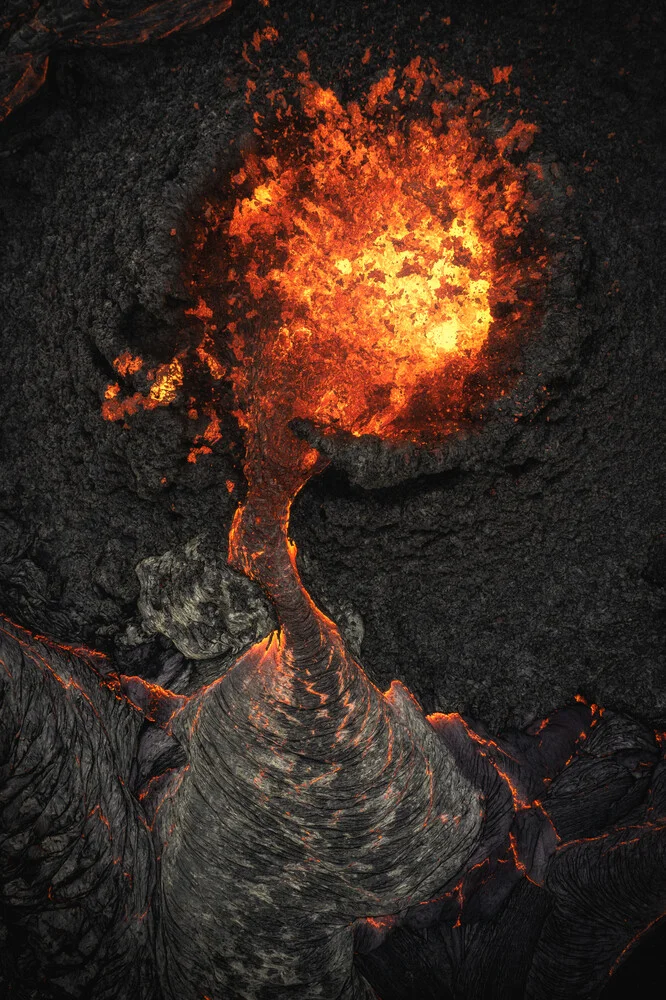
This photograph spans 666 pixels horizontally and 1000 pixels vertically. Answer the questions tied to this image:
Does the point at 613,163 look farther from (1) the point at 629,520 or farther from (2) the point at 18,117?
(2) the point at 18,117

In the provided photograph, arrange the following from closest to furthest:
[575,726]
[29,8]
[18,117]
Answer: [29,8] → [18,117] → [575,726]

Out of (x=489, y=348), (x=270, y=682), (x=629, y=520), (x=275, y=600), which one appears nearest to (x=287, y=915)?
(x=270, y=682)

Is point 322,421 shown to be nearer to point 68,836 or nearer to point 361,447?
point 361,447

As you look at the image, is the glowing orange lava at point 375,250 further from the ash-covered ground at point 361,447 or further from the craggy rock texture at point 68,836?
the craggy rock texture at point 68,836

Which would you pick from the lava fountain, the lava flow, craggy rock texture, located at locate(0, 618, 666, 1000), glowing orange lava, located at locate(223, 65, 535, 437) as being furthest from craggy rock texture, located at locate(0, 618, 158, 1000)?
glowing orange lava, located at locate(223, 65, 535, 437)

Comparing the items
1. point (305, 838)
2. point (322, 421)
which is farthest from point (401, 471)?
point (305, 838)

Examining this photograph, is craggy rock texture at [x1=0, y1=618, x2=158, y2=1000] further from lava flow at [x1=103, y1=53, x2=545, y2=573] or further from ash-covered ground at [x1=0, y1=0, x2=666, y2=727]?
lava flow at [x1=103, y1=53, x2=545, y2=573]
